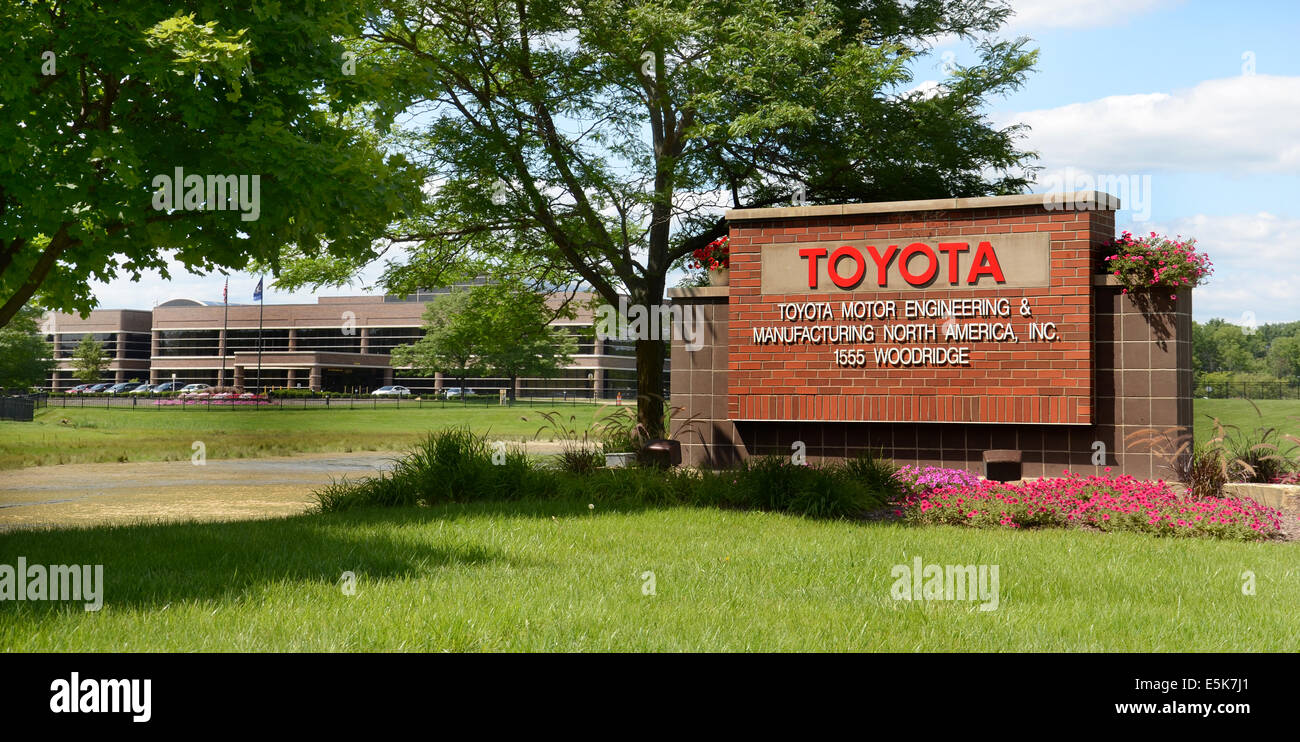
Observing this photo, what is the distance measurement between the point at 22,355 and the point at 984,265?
7614 cm

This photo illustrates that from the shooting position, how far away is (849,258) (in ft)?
48.0

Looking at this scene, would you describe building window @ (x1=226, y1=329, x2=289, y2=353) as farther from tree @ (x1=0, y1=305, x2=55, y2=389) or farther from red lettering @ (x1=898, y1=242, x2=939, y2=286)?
red lettering @ (x1=898, y1=242, x2=939, y2=286)

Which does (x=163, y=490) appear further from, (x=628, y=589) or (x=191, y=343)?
(x=191, y=343)

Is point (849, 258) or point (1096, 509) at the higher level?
point (849, 258)

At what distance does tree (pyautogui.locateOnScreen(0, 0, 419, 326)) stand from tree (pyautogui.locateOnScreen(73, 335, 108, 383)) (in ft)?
326

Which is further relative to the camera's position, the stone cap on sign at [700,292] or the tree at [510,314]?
the tree at [510,314]

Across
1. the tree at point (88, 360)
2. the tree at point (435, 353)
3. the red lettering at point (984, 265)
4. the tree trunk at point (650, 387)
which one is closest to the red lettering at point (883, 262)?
the red lettering at point (984, 265)

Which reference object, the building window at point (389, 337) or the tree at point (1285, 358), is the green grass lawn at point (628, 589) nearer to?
the building window at point (389, 337)

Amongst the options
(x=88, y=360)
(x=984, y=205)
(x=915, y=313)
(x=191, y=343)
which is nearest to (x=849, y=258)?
(x=915, y=313)

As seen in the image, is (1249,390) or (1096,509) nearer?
(1096,509)

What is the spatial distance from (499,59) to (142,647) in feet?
52.2

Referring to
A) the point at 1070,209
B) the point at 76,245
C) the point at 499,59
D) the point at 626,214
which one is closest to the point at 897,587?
the point at 1070,209

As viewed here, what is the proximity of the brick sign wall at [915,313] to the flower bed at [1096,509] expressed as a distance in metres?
1.53

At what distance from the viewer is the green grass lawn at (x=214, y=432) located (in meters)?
29.1
